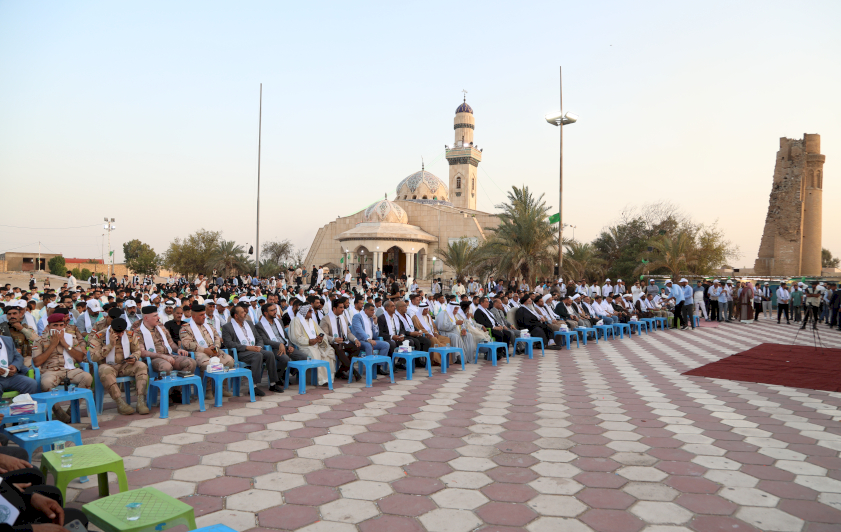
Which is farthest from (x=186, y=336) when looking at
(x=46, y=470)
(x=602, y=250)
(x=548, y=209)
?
(x=602, y=250)

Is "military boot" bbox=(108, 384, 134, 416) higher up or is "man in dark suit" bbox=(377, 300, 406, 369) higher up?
"man in dark suit" bbox=(377, 300, 406, 369)

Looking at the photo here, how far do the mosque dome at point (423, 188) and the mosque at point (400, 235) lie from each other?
0.11 metres

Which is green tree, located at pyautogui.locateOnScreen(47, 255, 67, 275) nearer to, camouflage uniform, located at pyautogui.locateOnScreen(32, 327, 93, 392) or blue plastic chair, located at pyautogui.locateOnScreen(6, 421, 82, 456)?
camouflage uniform, located at pyautogui.locateOnScreen(32, 327, 93, 392)

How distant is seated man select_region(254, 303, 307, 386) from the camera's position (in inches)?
285

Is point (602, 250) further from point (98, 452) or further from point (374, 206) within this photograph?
point (98, 452)

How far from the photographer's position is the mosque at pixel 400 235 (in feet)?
146

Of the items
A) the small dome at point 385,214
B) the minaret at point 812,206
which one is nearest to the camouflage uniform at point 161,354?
the minaret at point 812,206

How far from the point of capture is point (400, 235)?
44188 mm

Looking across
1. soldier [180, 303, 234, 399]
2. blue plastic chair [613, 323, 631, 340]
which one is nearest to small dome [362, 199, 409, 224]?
blue plastic chair [613, 323, 631, 340]

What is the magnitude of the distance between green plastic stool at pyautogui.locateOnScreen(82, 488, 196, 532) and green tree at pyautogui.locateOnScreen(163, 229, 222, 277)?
4279cm

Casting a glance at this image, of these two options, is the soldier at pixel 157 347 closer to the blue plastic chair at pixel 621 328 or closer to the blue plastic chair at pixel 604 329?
the blue plastic chair at pixel 604 329

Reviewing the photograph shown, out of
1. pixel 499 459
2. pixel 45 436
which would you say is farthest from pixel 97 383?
pixel 499 459

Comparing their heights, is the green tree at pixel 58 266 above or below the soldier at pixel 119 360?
above

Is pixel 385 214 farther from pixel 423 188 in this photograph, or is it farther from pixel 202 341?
pixel 202 341
